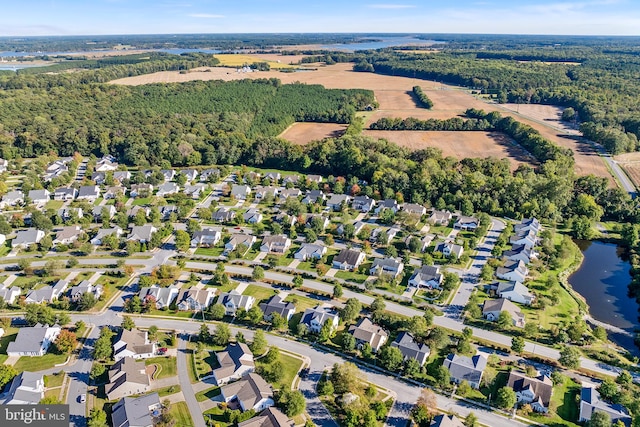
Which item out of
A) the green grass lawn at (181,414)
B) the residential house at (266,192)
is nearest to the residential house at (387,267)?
the green grass lawn at (181,414)

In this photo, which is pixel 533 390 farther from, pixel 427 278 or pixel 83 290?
pixel 83 290

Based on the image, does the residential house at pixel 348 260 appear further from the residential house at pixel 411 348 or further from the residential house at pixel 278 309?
the residential house at pixel 411 348

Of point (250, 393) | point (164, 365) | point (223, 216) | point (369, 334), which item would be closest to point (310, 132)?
point (223, 216)

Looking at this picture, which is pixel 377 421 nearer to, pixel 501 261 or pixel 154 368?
pixel 154 368

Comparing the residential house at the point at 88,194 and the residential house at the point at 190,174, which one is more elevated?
the residential house at the point at 190,174

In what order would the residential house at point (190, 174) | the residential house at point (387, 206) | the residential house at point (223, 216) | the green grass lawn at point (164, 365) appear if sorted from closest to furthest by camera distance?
1. the green grass lawn at point (164, 365)
2. the residential house at point (223, 216)
3. the residential house at point (387, 206)
4. the residential house at point (190, 174)

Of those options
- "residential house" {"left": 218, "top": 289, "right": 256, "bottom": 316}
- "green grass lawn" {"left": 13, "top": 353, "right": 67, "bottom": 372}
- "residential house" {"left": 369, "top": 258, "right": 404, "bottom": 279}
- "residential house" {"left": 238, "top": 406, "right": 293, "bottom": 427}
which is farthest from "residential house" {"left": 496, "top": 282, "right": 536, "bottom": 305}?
"green grass lawn" {"left": 13, "top": 353, "right": 67, "bottom": 372}
